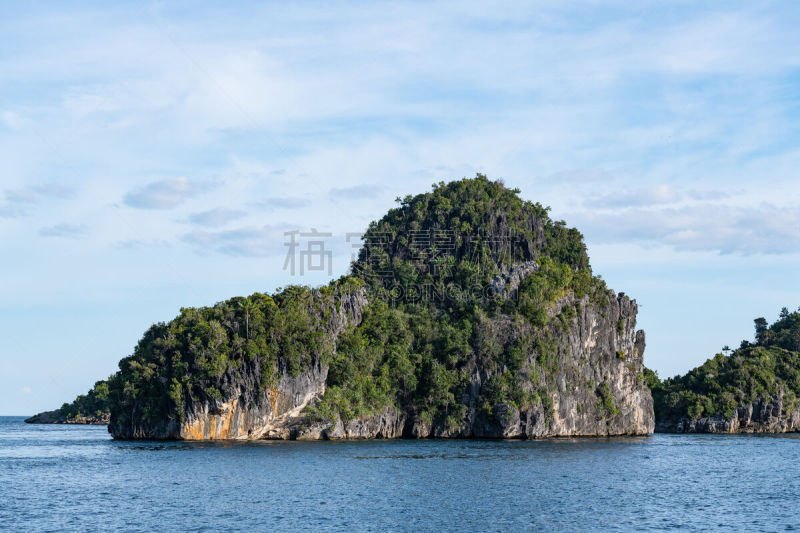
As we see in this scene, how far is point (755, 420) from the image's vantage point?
122062 millimetres

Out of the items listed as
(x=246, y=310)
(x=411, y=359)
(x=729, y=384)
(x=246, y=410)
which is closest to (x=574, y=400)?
(x=411, y=359)

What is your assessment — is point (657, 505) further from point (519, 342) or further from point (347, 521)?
point (519, 342)

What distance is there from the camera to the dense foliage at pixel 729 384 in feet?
395

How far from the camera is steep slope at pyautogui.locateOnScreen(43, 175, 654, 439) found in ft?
253

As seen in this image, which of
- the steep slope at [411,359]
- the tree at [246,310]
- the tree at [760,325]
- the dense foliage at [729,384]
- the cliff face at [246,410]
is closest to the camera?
the cliff face at [246,410]

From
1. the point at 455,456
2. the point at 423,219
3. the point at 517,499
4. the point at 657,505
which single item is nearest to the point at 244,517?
the point at 517,499

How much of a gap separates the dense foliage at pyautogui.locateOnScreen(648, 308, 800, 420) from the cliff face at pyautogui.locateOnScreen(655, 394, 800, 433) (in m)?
0.82

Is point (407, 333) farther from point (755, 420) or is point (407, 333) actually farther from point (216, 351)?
point (755, 420)

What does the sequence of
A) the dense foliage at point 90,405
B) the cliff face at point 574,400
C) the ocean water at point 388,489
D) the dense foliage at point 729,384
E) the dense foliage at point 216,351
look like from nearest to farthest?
the ocean water at point 388,489, the dense foliage at point 216,351, the cliff face at point 574,400, the dense foliage at point 729,384, the dense foliage at point 90,405

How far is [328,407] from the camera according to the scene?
268ft

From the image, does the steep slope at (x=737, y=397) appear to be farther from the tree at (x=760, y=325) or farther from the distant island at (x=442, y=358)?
the tree at (x=760, y=325)

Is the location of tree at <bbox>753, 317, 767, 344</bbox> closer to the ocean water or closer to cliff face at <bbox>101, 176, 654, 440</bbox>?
cliff face at <bbox>101, 176, 654, 440</bbox>

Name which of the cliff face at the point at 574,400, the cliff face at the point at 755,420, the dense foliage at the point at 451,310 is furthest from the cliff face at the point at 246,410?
the cliff face at the point at 755,420

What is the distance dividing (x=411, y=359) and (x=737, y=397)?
189ft
